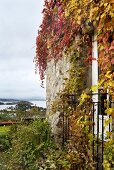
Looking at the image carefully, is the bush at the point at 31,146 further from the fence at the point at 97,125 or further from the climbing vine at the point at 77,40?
the climbing vine at the point at 77,40

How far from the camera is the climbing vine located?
5.32 m

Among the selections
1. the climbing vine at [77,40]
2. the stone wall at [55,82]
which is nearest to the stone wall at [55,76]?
the stone wall at [55,82]

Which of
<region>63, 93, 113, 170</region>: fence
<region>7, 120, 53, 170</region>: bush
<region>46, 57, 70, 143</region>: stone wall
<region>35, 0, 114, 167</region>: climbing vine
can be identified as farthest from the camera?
<region>46, 57, 70, 143</region>: stone wall

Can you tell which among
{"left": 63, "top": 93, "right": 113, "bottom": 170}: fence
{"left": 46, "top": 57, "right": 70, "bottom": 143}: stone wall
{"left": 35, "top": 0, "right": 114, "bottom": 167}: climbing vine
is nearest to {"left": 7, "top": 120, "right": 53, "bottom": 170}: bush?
{"left": 46, "top": 57, "right": 70, "bottom": 143}: stone wall

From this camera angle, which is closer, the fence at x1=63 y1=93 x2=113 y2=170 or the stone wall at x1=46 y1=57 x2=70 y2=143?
the fence at x1=63 y1=93 x2=113 y2=170

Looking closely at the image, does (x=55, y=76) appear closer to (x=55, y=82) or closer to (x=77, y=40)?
(x=55, y=82)

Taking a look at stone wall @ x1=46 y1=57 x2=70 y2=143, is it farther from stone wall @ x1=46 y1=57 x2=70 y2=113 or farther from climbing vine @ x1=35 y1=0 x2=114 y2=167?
climbing vine @ x1=35 y1=0 x2=114 y2=167

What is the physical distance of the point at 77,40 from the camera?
7.27 m

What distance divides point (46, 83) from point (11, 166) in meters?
2.31

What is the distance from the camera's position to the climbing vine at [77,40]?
532cm

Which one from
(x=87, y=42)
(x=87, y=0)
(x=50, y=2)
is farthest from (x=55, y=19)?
(x=87, y=0)

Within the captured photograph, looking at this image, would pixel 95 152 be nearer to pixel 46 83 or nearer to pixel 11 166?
pixel 11 166

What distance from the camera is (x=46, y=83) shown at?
30.7 ft

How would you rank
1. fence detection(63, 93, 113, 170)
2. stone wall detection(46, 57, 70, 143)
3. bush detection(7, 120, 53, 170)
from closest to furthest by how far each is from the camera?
fence detection(63, 93, 113, 170), bush detection(7, 120, 53, 170), stone wall detection(46, 57, 70, 143)
